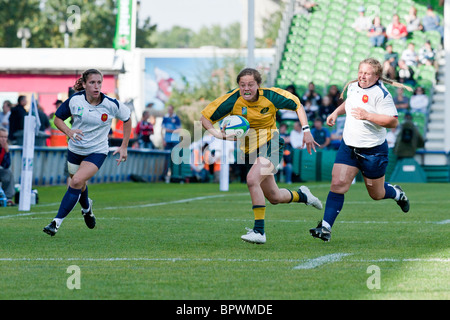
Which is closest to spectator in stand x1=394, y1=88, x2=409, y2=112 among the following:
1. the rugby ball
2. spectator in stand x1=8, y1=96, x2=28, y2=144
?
spectator in stand x1=8, y1=96, x2=28, y2=144

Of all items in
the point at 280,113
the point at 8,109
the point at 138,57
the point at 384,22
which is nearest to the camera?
the point at 8,109

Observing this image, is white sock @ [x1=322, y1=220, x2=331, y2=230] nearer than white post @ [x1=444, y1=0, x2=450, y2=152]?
Yes

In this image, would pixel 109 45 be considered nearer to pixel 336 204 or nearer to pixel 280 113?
pixel 280 113

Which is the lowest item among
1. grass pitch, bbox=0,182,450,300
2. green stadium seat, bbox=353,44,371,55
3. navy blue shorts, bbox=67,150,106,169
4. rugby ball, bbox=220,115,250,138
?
grass pitch, bbox=0,182,450,300

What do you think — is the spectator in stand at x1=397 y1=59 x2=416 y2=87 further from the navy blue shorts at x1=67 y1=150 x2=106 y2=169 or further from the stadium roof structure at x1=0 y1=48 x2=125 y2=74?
the navy blue shorts at x1=67 y1=150 x2=106 y2=169

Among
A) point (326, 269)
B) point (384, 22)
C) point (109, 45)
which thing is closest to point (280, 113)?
point (384, 22)

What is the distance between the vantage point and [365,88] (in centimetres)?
969

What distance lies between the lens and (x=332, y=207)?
9836 mm

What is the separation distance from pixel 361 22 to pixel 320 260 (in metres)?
29.4

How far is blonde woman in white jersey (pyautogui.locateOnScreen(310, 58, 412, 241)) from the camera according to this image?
958 cm

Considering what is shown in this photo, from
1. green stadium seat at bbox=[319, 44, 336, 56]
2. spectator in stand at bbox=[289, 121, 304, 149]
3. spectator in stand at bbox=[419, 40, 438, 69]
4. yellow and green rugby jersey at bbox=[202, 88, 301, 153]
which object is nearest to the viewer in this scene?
yellow and green rugby jersey at bbox=[202, 88, 301, 153]

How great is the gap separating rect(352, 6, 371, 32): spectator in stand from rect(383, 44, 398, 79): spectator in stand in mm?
4007

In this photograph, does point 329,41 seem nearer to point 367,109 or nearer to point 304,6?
point 304,6
